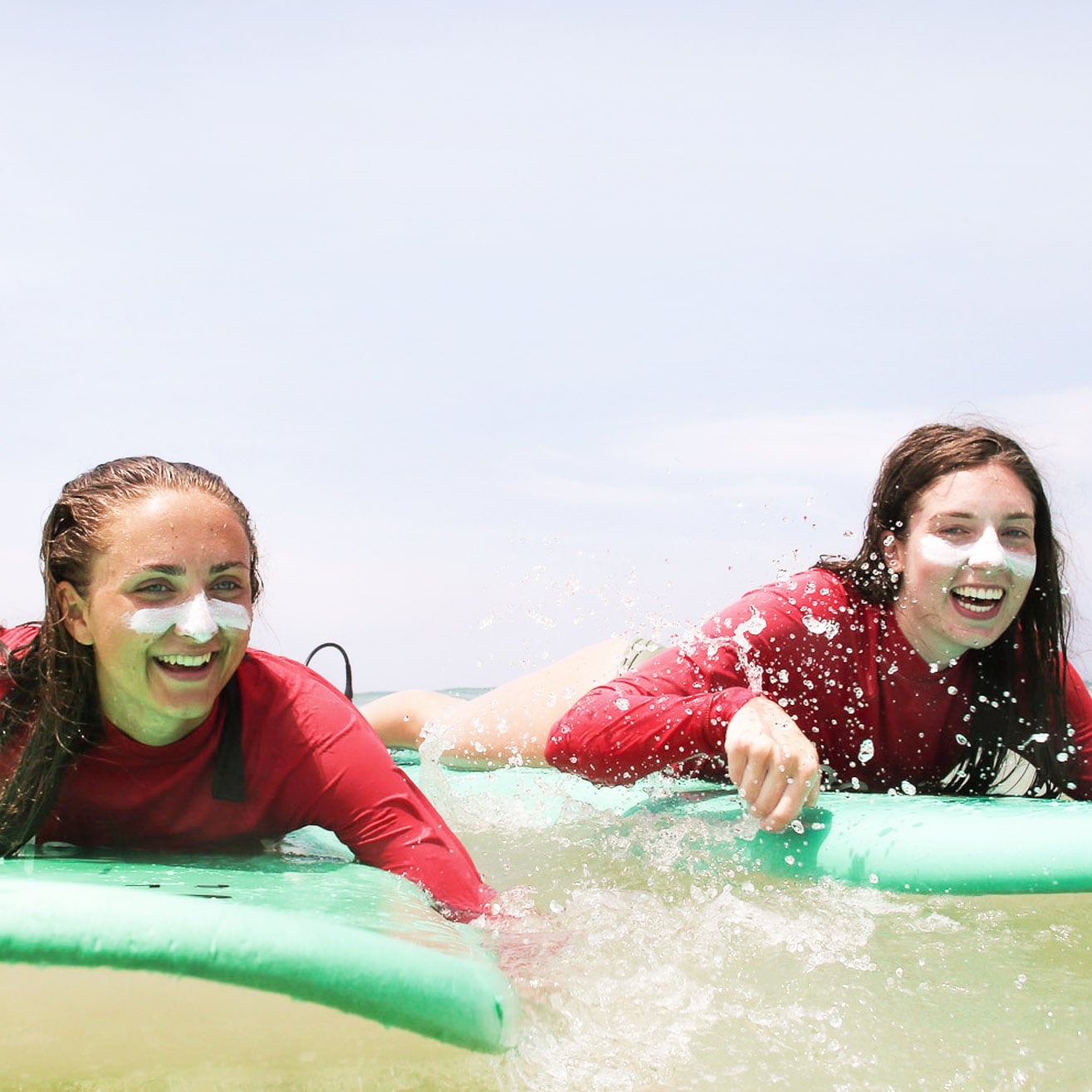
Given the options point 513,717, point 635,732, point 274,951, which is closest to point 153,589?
point 274,951

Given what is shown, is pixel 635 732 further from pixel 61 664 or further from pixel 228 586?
pixel 61 664

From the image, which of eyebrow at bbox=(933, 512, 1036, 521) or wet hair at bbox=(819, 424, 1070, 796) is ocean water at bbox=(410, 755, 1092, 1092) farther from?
eyebrow at bbox=(933, 512, 1036, 521)

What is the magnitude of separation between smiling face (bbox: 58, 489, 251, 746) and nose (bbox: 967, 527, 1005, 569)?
179 centimetres

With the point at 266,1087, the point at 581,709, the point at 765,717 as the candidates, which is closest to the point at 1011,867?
the point at 765,717

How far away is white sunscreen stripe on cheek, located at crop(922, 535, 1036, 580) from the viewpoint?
315 centimetres

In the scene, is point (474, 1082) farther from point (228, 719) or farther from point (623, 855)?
point (623, 855)

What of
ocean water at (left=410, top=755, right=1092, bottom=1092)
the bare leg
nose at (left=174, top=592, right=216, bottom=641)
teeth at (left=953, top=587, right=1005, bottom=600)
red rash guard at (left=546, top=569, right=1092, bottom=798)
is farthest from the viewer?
the bare leg

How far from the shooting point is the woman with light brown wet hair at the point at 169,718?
250cm

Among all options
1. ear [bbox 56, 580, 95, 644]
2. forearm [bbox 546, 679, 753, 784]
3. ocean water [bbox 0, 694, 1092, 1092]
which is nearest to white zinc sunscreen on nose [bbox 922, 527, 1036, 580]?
forearm [bbox 546, 679, 753, 784]

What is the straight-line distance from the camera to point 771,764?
2.54 metres

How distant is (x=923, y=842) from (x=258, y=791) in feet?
4.71

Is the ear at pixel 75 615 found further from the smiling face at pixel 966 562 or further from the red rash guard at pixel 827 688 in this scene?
the smiling face at pixel 966 562

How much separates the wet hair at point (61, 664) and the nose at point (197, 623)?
228mm

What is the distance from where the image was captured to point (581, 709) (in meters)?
3.03
